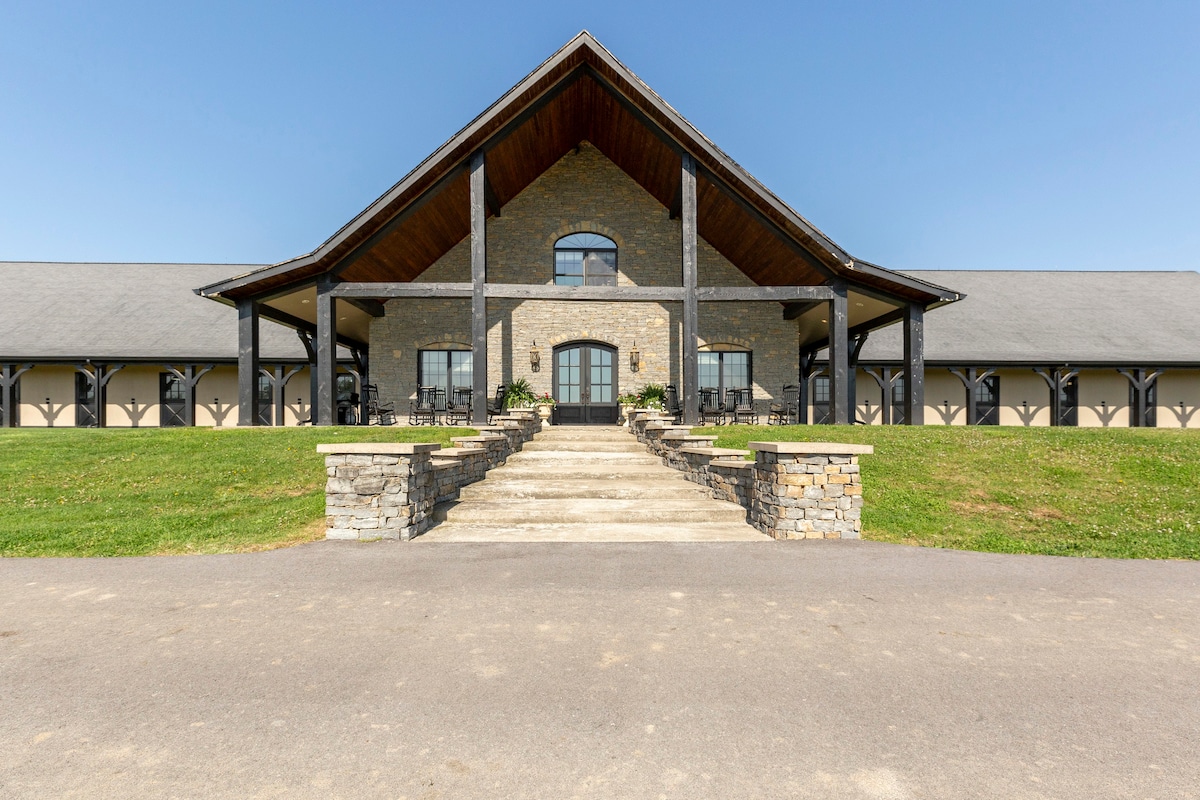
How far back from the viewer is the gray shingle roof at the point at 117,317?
55.1 feet

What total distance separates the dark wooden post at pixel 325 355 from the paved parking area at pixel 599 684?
310 inches

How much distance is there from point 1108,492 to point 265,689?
984 centimetres

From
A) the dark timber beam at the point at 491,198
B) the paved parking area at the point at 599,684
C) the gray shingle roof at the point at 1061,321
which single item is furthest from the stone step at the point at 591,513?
the gray shingle roof at the point at 1061,321

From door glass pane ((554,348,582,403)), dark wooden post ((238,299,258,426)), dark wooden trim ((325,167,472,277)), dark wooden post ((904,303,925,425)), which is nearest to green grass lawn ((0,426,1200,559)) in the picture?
→ dark wooden post ((238,299,258,426))

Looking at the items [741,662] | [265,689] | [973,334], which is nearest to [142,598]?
[265,689]

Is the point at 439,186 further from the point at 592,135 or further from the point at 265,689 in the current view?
the point at 265,689

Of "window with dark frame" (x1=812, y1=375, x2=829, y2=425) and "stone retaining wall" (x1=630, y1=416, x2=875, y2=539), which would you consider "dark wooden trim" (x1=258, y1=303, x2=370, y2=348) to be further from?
"window with dark frame" (x1=812, y1=375, x2=829, y2=425)

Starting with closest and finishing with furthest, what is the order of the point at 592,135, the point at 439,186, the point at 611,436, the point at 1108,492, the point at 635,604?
the point at 635,604, the point at 1108,492, the point at 611,436, the point at 439,186, the point at 592,135

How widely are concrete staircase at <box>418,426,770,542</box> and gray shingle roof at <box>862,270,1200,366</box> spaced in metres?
12.2

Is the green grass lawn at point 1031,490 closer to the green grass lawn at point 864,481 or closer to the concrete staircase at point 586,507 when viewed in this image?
the green grass lawn at point 864,481

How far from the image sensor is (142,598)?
168 inches

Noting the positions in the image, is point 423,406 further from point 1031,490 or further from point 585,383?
point 1031,490

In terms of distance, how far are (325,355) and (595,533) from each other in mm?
9024

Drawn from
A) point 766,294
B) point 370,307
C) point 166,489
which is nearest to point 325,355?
point 370,307
